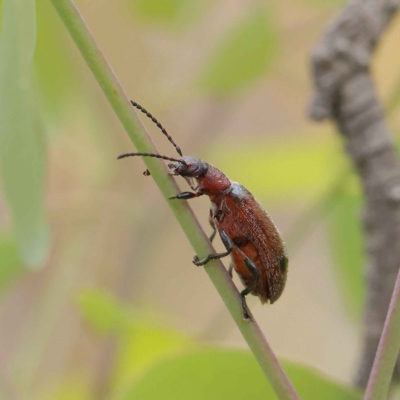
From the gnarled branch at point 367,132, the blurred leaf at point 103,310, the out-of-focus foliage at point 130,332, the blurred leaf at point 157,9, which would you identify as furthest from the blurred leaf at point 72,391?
the blurred leaf at point 157,9

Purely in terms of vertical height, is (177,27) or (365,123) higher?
(177,27)

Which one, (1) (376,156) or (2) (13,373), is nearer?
(1) (376,156)

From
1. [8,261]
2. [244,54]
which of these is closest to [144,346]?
[8,261]

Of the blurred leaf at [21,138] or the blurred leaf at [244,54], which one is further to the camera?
the blurred leaf at [244,54]

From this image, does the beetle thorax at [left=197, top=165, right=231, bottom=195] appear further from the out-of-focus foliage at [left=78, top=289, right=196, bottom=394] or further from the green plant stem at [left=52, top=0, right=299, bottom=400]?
the green plant stem at [left=52, top=0, right=299, bottom=400]

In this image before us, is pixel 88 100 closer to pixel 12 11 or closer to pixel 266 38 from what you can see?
pixel 266 38

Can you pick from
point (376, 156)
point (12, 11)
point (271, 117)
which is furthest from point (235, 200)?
point (271, 117)

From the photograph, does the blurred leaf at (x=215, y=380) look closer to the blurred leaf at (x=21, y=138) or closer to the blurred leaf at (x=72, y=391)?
the blurred leaf at (x=21, y=138)
